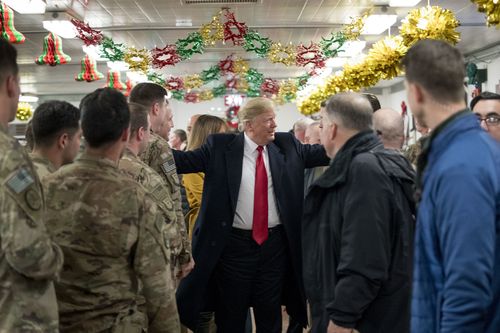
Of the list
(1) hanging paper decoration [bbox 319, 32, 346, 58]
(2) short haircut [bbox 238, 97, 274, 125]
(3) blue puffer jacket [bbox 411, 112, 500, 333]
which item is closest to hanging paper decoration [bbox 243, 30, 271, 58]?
(1) hanging paper decoration [bbox 319, 32, 346, 58]

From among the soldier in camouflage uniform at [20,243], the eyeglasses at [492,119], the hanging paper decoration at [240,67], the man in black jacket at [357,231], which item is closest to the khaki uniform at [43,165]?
the soldier in camouflage uniform at [20,243]

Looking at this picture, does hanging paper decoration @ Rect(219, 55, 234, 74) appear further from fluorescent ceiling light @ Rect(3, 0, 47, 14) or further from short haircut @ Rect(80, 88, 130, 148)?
short haircut @ Rect(80, 88, 130, 148)

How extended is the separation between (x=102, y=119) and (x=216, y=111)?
24721mm

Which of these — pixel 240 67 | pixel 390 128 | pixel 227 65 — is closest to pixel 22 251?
pixel 390 128

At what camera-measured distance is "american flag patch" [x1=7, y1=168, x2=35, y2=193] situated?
175cm

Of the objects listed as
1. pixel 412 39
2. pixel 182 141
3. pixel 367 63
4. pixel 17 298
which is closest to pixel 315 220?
pixel 17 298

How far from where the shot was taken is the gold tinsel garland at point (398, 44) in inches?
196

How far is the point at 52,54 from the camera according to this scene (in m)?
8.20

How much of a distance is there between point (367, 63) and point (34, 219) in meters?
5.80

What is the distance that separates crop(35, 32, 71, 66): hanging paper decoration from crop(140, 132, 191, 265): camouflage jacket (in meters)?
5.19

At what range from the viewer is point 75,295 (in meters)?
2.15

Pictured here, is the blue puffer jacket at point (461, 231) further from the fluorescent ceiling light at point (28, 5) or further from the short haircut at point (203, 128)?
the fluorescent ceiling light at point (28, 5)

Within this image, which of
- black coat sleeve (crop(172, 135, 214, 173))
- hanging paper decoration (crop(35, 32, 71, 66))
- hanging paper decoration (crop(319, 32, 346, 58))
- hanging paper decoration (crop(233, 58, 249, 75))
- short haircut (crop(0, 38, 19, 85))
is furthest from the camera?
hanging paper decoration (crop(233, 58, 249, 75))

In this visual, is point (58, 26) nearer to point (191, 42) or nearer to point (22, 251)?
point (191, 42)
